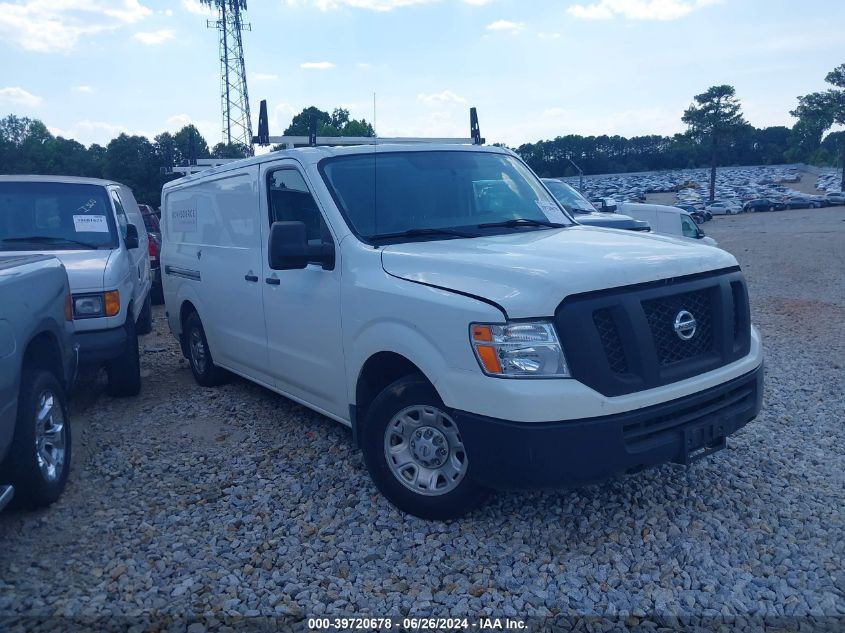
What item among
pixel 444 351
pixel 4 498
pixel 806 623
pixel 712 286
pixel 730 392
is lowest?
pixel 806 623

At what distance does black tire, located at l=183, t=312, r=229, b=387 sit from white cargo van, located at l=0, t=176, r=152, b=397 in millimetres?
505

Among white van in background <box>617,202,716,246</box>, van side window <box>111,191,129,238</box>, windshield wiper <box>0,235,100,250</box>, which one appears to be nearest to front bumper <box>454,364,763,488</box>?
windshield wiper <box>0,235,100,250</box>

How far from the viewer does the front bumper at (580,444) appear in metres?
3.36

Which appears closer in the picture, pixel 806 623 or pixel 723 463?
pixel 806 623

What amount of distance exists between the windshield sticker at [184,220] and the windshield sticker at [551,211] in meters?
3.43

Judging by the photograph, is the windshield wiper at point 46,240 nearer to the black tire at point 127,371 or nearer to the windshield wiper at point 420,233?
the black tire at point 127,371

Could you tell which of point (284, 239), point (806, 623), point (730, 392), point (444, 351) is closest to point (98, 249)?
point (284, 239)

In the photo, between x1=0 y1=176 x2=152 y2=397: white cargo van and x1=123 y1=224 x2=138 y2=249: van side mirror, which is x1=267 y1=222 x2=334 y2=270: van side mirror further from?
x1=123 y1=224 x2=138 y2=249: van side mirror

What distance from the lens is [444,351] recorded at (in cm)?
→ 365

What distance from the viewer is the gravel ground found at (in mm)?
3357

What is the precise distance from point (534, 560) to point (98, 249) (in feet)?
17.2

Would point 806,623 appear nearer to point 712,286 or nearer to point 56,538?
point 712,286

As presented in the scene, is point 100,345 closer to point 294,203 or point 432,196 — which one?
point 294,203

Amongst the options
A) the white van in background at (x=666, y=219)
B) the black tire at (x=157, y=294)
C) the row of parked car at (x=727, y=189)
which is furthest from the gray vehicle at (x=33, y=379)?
the row of parked car at (x=727, y=189)
